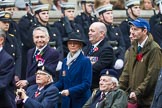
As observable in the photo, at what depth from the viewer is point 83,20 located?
17.8m

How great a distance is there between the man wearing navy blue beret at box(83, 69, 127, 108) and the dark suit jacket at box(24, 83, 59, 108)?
0.51 m

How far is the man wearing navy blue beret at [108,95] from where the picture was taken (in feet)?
41.2

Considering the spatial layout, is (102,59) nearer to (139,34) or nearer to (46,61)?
(46,61)

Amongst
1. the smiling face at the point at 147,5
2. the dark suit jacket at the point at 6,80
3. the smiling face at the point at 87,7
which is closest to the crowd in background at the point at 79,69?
the dark suit jacket at the point at 6,80

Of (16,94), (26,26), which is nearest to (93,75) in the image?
(16,94)

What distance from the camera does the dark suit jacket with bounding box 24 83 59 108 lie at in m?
12.7

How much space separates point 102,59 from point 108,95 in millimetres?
1629

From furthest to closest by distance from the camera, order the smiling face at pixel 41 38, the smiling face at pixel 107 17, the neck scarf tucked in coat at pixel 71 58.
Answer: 1. the smiling face at pixel 107 17
2. the smiling face at pixel 41 38
3. the neck scarf tucked in coat at pixel 71 58

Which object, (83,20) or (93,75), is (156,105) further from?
(83,20)

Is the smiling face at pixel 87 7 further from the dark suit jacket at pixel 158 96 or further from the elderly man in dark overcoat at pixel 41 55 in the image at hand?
the dark suit jacket at pixel 158 96

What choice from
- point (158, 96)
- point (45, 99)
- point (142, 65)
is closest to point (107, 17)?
point (142, 65)

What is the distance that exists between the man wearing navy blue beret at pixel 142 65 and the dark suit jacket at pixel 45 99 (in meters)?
1.13

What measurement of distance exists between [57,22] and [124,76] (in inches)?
180

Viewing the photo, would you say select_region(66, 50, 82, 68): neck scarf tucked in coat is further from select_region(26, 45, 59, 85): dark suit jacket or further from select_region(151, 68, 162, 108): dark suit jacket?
select_region(151, 68, 162, 108): dark suit jacket
